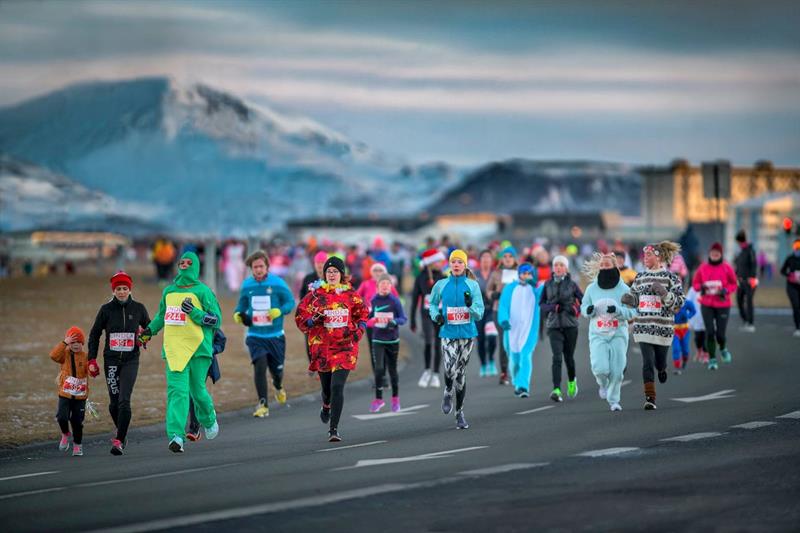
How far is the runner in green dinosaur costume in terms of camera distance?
560 inches

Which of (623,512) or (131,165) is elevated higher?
(131,165)

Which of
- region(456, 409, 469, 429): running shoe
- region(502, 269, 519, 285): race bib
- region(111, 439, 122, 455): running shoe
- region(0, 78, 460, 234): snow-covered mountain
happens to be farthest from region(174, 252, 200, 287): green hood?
region(0, 78, 460, 234): snow-covered mountain

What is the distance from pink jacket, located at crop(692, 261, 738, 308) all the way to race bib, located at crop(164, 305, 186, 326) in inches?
454

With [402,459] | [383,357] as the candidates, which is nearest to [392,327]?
[383,357]

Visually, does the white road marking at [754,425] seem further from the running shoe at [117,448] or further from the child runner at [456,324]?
the running shoe at [117,448]

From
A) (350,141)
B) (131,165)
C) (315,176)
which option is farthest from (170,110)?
(350,141)

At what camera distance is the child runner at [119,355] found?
46.6 feet

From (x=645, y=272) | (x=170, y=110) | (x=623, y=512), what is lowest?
(x=623, y=512)

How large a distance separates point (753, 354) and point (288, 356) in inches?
359

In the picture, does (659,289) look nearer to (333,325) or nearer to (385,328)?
(385,328)

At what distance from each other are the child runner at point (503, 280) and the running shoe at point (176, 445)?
26.8 feet

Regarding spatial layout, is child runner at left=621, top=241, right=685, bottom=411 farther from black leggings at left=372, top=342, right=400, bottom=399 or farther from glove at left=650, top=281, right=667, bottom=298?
black leggings at left=372, top=342, right=400, bottom=399

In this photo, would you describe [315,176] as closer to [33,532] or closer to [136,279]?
[136,279]

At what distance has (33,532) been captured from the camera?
31.1ft
